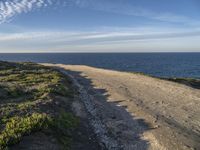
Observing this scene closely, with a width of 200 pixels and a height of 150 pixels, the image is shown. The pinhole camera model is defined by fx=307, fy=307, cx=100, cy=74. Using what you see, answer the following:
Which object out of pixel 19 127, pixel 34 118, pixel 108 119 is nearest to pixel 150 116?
pixel 108 119

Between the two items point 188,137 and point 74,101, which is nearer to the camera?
point 188,137

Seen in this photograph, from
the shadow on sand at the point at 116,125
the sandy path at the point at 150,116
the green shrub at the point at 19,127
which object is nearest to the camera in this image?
the green shrub at the point at 19,127

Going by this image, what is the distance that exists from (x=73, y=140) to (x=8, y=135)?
3688 mm

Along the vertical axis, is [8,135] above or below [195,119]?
above

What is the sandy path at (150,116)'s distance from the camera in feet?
59.6

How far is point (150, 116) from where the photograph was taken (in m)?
23.6

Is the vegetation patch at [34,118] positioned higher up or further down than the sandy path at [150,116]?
higher up

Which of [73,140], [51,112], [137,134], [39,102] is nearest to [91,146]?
[73,140]

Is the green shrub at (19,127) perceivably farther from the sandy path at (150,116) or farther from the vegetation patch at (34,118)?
the sandy path at (150,116)

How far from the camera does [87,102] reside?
97.0 ft

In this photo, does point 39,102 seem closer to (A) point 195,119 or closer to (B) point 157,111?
(B) point 157,111

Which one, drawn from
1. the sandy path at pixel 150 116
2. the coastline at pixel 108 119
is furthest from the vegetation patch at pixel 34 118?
the sandy path at pixel 150 116

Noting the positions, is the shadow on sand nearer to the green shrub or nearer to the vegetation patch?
the vegetation patch

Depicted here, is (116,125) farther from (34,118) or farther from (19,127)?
(19,127)
